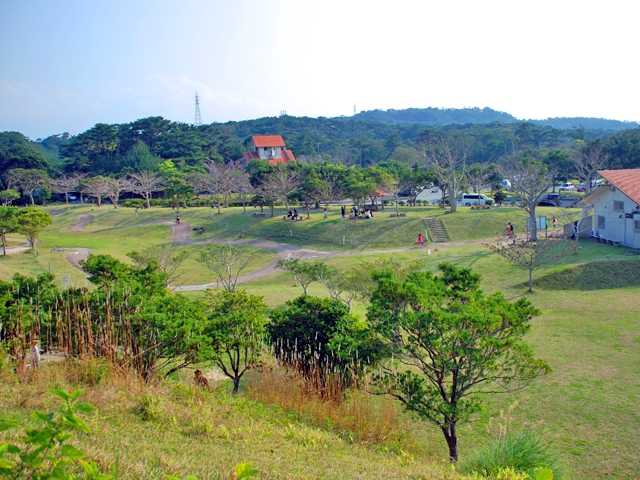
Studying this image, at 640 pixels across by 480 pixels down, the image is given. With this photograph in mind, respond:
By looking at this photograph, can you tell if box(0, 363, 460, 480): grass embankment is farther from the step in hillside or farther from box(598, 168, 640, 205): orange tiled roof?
the step in hillside

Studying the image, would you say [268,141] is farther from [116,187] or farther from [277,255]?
[277,255]

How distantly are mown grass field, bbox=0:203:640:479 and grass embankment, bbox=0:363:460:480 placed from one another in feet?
0.08

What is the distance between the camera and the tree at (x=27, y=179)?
6291 cm

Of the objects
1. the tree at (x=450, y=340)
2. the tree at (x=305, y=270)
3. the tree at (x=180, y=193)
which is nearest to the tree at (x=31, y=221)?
the tree at (x=180, y=193)

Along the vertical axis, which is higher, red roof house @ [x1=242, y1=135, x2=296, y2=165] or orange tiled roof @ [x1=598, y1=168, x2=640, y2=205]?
red roof house @ [x1=242, y1=135, x2=296, y2=165]

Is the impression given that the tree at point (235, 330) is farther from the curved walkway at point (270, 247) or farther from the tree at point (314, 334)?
the curved walkway at point (270, 247)

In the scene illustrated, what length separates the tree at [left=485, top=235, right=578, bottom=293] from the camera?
22891mm

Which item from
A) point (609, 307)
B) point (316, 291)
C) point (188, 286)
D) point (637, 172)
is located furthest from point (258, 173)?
point (609, 307)

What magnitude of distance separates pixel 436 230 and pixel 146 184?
1457 inches

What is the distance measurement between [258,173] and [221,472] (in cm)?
4615

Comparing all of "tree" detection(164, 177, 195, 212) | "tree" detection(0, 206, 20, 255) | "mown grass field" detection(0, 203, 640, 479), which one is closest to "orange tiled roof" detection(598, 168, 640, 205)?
"mown grass field" detection(0, 203, 640, 479)

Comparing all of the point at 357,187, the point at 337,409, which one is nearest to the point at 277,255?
the point at 357,187

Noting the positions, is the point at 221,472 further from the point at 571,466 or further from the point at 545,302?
the point at 545,302

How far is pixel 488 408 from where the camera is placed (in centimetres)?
1136
